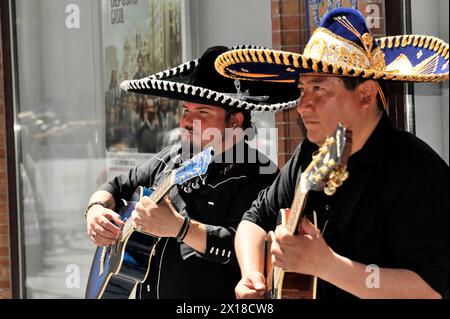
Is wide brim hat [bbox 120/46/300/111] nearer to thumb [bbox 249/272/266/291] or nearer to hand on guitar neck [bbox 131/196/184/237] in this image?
hand on guitar neck [bbox 131/196/184/237]

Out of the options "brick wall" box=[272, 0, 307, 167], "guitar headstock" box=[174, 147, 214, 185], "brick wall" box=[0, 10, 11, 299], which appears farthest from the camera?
"brick wall" box=[0, 10, 11, 299]

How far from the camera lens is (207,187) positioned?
347cm

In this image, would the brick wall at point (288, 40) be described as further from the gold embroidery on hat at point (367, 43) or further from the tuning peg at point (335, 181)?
the tuning peg at point (335, 181)

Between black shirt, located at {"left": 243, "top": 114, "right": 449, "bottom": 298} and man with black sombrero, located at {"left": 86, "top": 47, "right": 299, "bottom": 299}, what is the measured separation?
661mm

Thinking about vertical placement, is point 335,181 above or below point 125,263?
above

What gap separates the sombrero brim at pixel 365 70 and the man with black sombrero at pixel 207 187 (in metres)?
0.27

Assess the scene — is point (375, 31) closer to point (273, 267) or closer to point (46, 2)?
point (273, 267)

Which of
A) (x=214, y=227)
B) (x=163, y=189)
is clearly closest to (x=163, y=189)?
(x=163, y=189)

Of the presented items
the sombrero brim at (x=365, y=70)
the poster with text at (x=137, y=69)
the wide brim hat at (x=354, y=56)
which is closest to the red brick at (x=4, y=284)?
the poster with text at (x=137, y=69)

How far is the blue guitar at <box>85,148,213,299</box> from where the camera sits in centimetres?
346

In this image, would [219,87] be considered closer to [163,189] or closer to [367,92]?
[163,189]

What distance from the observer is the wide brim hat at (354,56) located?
2.80 metres

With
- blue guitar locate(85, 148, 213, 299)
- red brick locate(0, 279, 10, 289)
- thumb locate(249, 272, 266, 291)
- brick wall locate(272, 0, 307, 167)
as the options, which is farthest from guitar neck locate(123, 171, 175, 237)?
red brick locate(0, 279, 10, 289)

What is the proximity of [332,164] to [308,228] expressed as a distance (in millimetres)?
273
